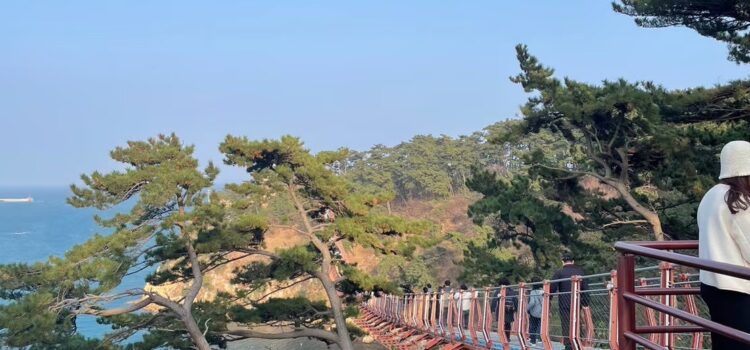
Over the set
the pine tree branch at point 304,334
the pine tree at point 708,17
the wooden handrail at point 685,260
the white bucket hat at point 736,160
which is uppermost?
the pine tree at point 708,17

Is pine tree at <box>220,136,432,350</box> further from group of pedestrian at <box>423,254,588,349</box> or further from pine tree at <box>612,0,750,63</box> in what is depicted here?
pine tree at <box>612,0,750,63</box>

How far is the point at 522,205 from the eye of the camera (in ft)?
51.8

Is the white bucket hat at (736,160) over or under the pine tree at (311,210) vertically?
under

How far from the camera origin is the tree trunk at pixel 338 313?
1698 cm

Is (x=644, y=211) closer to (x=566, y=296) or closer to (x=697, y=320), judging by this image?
(x=566, y=296)

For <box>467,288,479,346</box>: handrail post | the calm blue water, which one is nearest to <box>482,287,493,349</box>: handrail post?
<box>467,288,479,346</box>: handrail post

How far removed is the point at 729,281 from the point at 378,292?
1539cm

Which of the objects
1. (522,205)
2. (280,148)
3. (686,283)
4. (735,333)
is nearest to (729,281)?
(735,333)

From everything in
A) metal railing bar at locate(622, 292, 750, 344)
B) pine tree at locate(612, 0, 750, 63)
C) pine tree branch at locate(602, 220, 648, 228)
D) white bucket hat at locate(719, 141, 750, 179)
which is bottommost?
metal railing bar at locate(622, 292, 750, 344)

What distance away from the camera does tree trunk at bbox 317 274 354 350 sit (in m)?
17.0

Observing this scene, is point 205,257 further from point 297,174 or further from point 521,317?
point 521,317

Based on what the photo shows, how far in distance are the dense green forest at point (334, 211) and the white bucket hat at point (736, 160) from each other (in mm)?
8963

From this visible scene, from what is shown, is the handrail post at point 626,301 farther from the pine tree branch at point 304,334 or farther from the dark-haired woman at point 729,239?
the pine tree branch at point 304,334

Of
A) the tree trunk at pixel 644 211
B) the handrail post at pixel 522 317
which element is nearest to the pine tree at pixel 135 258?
the tree trunk at pixel 644 211
